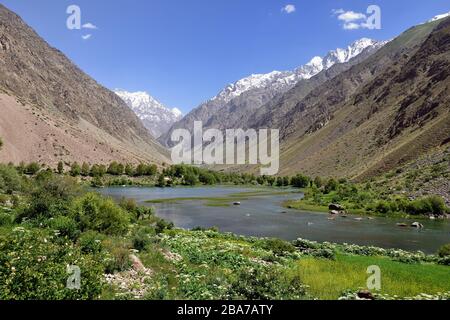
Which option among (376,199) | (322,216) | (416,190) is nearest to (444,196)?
(416,190)

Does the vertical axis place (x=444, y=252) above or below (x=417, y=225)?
above

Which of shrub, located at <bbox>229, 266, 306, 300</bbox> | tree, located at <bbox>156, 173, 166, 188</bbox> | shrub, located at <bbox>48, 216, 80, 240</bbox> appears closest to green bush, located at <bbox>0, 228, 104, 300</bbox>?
shrub, located at <bbox>229, 266, 306, 300</bbox>

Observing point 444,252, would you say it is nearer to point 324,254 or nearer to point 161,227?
point 324,254

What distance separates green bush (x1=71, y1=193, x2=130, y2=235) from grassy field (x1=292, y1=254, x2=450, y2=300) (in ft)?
49.7

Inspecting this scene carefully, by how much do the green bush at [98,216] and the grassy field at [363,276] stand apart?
15149 mm

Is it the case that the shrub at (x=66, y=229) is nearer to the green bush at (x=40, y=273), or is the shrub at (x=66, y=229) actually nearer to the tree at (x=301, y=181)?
the green bush at (x=40, y=273)

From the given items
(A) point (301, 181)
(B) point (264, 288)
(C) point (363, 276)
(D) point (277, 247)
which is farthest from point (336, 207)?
(A) point (301, 181)

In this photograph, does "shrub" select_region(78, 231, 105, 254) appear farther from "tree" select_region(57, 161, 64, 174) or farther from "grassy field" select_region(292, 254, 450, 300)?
"tree" select_region(57, 161, 64, 174)

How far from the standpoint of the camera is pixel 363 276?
2889cm

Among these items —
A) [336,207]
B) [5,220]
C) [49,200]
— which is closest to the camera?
[5,220]

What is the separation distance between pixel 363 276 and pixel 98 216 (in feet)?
68.9

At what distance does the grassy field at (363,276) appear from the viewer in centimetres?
2480

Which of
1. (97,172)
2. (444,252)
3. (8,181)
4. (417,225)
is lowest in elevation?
(417,225)

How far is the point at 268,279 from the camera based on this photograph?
776 inches
